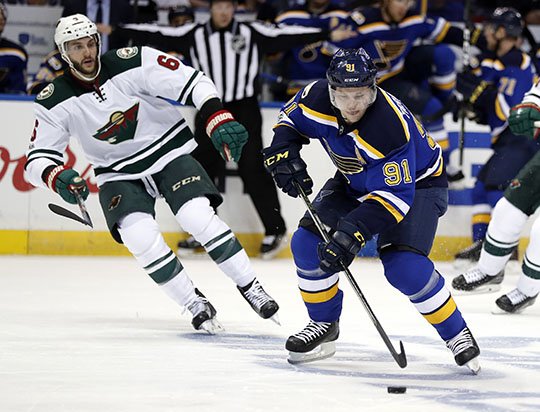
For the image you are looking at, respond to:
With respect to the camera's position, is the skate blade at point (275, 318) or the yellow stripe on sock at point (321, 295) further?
the skate blade at point (275, 318)

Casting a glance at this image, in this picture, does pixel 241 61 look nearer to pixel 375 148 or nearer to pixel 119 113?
pixel 119 113

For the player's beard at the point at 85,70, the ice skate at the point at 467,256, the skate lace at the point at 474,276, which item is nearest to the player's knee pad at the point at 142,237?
the player's beard at the point at 85,70

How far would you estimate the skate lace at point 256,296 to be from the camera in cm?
421

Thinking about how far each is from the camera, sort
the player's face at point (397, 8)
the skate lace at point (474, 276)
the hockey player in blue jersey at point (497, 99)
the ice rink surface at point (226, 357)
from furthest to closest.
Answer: the player's face at point (397, 8) < the hockey player in blue jersey at point (497, 99) < the skate lace at point (474, 276) < the ice rink surface at point (226, 357)

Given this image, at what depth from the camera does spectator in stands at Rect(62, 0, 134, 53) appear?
671cm

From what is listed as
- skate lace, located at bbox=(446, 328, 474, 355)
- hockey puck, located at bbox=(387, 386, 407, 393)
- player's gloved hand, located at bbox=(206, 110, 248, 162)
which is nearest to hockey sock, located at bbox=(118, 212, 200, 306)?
player's gloved hand, located at bbox=(206, 110, 248, 162)

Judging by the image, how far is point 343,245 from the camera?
3299 millimetres

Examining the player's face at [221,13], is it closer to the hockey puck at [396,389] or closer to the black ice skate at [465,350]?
the black ice skate at [465,350]

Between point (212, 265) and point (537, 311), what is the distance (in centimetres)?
212

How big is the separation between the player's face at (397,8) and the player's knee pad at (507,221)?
86.6 inches

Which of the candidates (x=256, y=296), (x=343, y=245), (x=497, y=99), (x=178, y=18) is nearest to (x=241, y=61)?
(x=178, y=18)

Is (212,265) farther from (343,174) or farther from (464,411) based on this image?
(464,411)

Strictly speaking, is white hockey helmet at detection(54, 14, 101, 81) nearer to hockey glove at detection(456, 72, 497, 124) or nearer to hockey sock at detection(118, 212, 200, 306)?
hockey sock at detection(118, 212, 200, 306)

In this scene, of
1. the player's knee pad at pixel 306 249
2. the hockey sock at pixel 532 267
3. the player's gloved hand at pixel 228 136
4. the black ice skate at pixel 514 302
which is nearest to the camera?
the player's knee pad at pixel 306 249
